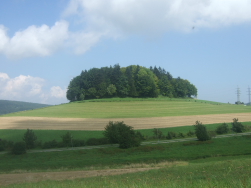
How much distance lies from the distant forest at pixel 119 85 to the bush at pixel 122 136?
70.4 m

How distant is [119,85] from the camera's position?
11038cm

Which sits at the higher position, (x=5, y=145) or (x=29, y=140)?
(x=29, y=140)

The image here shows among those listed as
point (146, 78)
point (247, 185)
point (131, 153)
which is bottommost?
point (131, 153)

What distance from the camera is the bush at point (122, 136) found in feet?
109

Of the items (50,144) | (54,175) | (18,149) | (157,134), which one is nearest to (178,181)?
(54,175)

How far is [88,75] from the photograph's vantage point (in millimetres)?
118250

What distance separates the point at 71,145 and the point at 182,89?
95.0 meters

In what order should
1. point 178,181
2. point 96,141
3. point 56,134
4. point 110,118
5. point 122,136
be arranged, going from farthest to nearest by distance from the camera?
point 110,118 → point 56,134 → point 96,141 → point 122,136 → point 178,181

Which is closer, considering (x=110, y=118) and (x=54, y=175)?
(x=54, y=175)

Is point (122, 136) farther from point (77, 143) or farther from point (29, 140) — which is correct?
point (29, 140)

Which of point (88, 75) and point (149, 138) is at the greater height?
point (88, 75)

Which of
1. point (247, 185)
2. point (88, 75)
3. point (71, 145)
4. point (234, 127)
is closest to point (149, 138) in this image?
point (71, 145)

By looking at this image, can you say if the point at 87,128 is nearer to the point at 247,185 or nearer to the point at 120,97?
the point at 247,185

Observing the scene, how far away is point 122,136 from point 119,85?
77264mm
